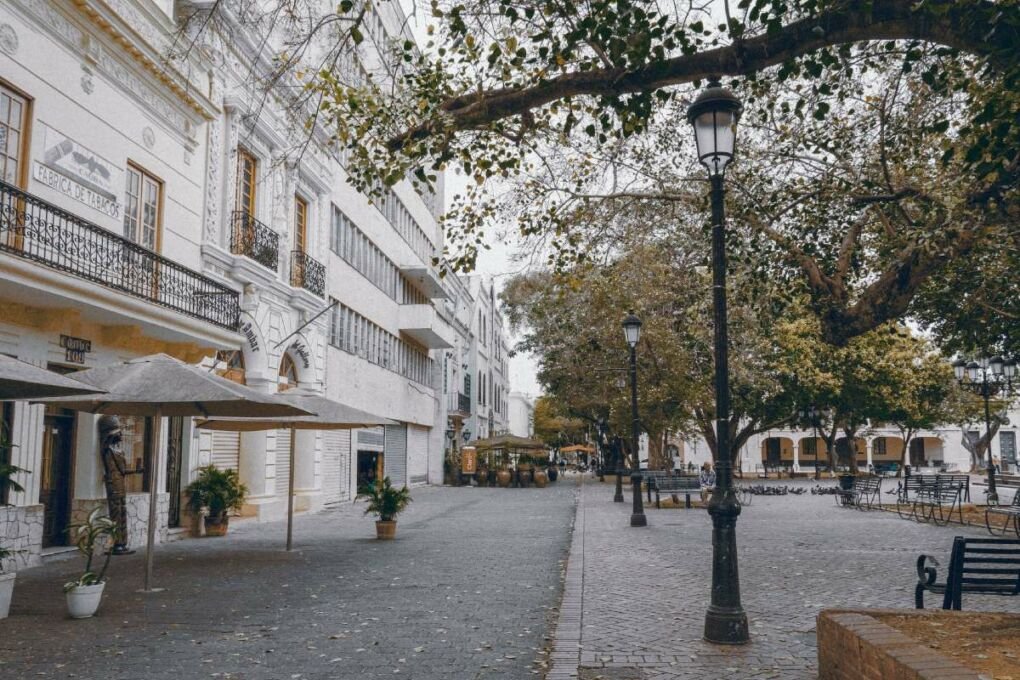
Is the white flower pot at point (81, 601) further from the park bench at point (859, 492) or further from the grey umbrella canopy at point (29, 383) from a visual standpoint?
the park bench at point (859, 492)

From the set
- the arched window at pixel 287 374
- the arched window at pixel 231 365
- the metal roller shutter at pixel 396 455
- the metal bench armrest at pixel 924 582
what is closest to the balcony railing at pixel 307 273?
the arched window at pixel 287 374

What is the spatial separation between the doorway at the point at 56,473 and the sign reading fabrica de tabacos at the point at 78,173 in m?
3.14

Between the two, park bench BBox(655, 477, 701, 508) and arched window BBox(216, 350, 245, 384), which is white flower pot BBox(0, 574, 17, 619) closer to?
arched window BBox(216, 350, 245, 384)

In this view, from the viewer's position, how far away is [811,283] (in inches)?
432

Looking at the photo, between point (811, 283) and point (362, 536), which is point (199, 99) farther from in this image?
point (811, 283)

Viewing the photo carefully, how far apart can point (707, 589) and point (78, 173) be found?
10209 millimetres

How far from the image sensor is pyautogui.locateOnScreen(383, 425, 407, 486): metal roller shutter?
1259 inches

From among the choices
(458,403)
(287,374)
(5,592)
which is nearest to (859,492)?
(287,374)

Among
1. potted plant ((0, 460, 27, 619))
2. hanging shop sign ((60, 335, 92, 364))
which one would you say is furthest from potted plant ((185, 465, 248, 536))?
potted plant ((0, 460, 27, 619))

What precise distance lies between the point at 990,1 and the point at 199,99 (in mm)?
13166

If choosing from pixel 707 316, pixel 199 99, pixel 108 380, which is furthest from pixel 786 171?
pixel 707 316

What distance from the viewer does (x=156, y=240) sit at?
47.9 feet

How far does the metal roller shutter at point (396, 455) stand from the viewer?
32.0 m

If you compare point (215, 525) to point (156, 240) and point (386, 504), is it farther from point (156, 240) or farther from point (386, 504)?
point (156, 240)
